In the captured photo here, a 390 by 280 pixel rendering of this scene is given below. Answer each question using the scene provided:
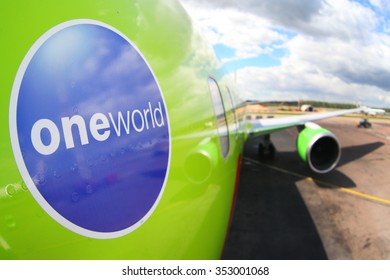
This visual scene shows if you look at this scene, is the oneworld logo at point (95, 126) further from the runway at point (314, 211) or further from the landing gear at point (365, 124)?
the landing gear at point (365, 124)

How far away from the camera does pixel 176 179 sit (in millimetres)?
2359

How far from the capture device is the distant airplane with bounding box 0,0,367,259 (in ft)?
4.26

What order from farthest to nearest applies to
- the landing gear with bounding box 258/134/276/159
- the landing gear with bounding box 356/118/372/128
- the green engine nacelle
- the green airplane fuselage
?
1. the landing gear with bounding box 356/118/372/128
2. the landing gear with bounding box 258/134/276/159
3. the green engine nacelle
4. the green airplane fuselage

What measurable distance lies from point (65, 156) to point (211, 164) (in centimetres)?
199

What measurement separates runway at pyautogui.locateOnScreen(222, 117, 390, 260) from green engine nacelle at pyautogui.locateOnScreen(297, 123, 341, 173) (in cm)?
66

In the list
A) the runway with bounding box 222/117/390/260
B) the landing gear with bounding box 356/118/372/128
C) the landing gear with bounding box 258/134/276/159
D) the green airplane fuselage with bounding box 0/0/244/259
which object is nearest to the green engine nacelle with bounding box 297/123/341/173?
the runway with bounding box 222/117/390/260

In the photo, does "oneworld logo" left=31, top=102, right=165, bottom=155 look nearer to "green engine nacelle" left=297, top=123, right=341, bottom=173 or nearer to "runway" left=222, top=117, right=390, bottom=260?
"runway" left=222, top=117, right=390, bottom=260

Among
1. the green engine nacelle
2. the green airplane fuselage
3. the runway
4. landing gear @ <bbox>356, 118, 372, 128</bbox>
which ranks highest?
the green airplane fuselage

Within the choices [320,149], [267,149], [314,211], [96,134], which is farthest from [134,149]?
[267,149]

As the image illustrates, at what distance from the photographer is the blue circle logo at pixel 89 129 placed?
4.39ft

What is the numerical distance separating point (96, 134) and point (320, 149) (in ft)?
31.2

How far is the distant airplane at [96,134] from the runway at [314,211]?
3.87m
